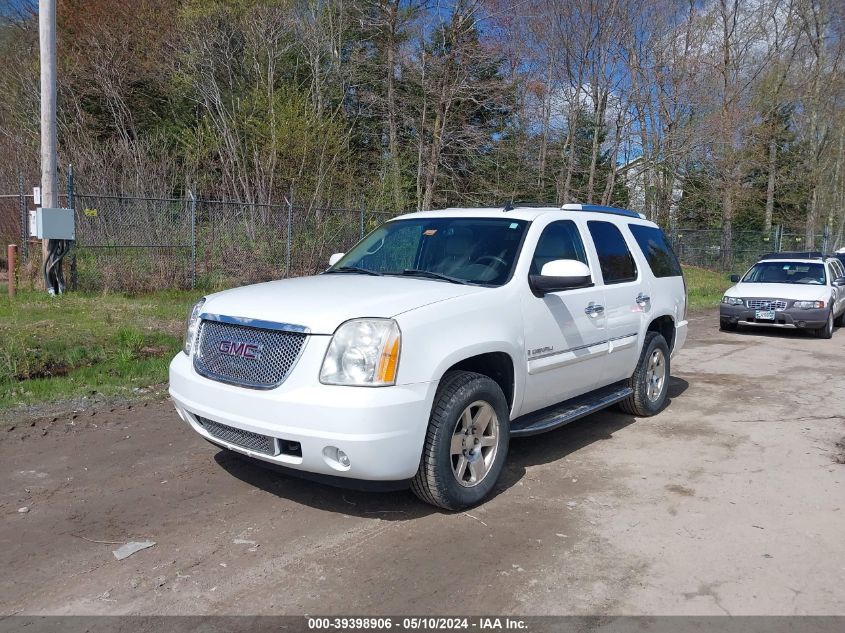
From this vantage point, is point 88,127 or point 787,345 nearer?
point 787,345

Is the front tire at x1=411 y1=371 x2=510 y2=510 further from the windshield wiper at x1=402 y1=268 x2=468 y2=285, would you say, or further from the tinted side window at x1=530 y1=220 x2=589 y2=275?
the tinted side window at x1=530 y1=220 x2=589 y2=275

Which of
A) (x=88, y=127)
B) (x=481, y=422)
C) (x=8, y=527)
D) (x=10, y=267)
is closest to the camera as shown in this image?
(x=8, y=527)

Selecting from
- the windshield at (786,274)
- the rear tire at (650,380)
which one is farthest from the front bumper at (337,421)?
the windshield at (786,274)

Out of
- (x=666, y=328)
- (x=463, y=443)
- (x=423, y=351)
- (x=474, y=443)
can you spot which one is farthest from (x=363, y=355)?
(x=666, y=328)

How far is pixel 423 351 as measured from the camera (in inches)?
Answer: 156

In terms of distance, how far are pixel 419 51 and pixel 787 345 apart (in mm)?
14357

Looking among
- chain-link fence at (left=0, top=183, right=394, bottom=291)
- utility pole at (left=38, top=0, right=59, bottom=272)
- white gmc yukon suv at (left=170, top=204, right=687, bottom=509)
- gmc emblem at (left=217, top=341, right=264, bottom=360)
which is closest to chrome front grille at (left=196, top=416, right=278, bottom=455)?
white gmc yukon suv at (left=170, top=204, right=687, bottom=509)

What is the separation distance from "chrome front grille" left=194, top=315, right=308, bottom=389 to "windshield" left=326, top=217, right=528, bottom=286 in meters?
→ 1.33

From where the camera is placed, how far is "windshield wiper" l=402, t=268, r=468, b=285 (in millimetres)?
4820

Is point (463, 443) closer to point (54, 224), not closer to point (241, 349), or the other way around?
point (241, 349)

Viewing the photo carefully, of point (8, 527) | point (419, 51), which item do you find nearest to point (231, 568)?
point (8, 527)

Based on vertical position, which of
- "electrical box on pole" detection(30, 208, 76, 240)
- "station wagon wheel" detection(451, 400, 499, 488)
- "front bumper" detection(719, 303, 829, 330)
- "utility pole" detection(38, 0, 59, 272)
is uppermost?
Result: "utility pole" detection(38, 0, 59, 272)

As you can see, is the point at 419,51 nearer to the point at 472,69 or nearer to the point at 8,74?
the point at 472,69

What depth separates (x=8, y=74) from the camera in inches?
795
